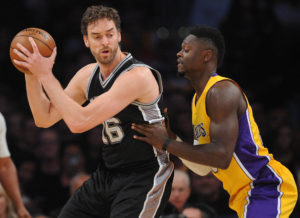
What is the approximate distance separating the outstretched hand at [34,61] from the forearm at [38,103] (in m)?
0.30

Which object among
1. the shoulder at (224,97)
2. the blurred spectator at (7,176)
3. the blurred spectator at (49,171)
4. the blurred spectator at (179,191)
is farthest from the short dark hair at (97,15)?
the blurred spectator at (49,171)

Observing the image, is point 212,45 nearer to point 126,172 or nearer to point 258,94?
point 126,172

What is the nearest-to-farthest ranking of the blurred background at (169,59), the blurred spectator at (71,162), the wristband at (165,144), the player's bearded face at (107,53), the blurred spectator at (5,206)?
the wristband at (165,144), the player's bearded face at (107,53), the blurred spectator at (5,206), the blurred spectator at (71,162), the blurred background at (169,59)

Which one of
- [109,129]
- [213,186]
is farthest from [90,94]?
[213,186]

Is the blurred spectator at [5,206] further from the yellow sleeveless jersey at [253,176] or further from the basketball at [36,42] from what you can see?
the yellow sleeveless jersey at [253,176]

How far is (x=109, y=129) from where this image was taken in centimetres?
405

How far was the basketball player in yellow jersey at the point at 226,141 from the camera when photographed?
12.4 ft

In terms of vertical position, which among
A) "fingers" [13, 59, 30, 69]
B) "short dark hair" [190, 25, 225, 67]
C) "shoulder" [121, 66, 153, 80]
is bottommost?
"shoulder" [121, 66, 153, 80]

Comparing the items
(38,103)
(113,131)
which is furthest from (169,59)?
(113,131)

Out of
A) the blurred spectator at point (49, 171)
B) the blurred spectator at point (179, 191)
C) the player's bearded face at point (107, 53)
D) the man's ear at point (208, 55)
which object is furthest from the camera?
the blurred spectator at point (49, 171)

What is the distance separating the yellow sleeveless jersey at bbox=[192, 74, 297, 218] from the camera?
12.8 feet

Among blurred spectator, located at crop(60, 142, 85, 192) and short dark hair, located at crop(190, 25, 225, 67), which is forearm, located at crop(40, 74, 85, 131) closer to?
short dark hair, located at crop(190, 25, 225, 67)

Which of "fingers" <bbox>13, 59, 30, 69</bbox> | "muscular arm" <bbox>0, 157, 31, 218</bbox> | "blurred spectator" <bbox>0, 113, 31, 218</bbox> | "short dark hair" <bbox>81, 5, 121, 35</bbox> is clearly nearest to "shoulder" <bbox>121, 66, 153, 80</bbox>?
"short dark hair" <bbox>81, 5, 121, 35</bbox>

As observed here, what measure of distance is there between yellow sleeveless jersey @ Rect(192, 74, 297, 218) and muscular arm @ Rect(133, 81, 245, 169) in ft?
0.46
